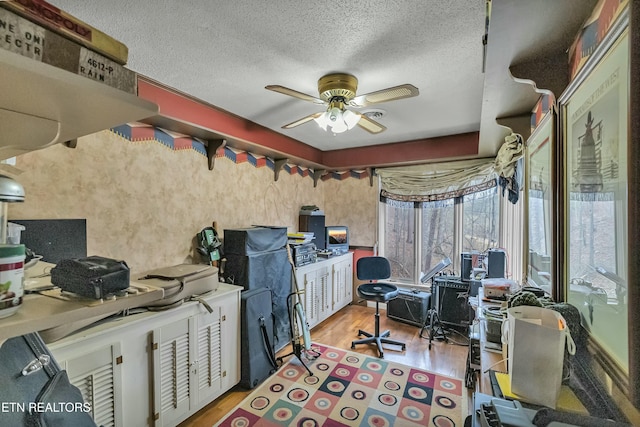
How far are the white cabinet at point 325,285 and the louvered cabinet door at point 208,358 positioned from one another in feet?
3.54

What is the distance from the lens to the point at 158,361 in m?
1.62

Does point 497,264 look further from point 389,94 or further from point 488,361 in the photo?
point 389,94

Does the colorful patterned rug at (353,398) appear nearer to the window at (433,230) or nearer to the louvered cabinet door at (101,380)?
the louvered cabinet door at (101,380)

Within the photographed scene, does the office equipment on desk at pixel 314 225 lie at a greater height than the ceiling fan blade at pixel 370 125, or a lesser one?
lesser

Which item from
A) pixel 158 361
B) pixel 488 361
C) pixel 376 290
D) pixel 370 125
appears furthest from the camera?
pixel 376 290

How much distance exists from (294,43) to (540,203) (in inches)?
63.5

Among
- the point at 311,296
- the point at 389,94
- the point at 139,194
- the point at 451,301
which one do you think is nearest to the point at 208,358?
the point at 139,194

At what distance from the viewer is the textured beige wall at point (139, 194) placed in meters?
1.64

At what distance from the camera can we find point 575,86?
1021 mm

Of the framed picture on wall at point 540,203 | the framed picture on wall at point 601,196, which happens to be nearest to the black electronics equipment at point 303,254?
the framed picture on wall at point 540,203

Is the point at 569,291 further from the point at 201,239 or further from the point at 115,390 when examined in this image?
the point at 201,239

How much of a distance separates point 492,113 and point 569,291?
1321 millimetres

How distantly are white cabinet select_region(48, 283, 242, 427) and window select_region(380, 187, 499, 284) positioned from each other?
8.51ft

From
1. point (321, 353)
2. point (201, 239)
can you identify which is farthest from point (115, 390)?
point (321, 353)
